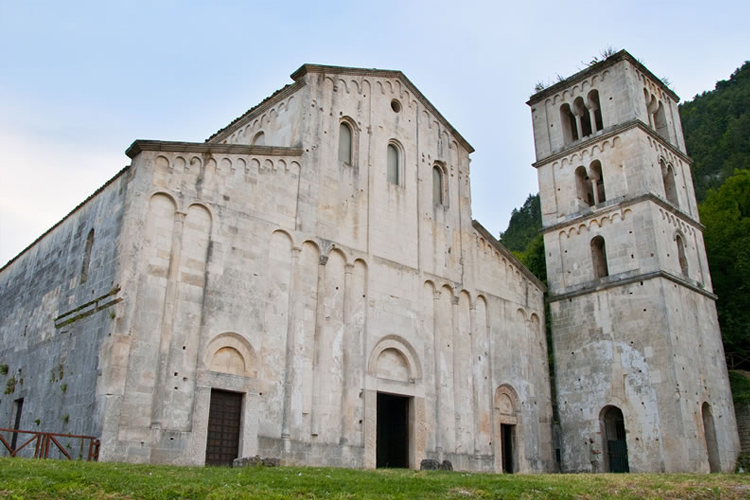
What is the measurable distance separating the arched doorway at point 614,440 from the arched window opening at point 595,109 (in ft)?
38.3

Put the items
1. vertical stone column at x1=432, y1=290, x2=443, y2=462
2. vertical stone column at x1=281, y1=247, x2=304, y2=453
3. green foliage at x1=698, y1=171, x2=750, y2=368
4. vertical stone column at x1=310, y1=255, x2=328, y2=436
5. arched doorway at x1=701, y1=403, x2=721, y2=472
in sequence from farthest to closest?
green foliage at x1=698, y1=171, x2=750, y2=368, arched doorway at x1=701, y1=403, x2=721, y2=472, vertical stone column at x1=432, y1=290, x2=443, y2=462, vertical stone column at x1=310, y1=255, x2=328, y2=436, vertical stone column at x1=281, y1=247, x2=304, y2=453

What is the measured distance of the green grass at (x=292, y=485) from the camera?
31.8ft

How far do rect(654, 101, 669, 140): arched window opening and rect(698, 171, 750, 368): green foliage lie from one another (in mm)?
7794

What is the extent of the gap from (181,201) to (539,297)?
15655mm

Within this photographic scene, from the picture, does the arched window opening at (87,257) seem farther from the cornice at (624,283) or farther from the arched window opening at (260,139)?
the cornice at (624,283)

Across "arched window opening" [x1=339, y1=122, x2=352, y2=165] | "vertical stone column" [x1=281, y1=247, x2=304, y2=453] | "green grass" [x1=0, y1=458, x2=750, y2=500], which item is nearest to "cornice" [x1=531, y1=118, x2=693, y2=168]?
"arched window opening" [x1=339, y1=122, x2=352, y2=165]

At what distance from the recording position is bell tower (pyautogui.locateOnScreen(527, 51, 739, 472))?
23.2 m

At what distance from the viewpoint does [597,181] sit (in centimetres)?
2802

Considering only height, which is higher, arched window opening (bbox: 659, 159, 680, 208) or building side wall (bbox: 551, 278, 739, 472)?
arched window opening (bbox: 659, 159, 680, 208)

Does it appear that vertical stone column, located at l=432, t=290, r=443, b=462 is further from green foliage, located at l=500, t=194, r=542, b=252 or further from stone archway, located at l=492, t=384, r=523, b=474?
green foliage, located at l=500, t=194, r=542, b=252

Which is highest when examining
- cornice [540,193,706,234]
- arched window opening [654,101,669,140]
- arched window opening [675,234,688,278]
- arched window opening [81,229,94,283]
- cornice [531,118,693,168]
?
arched window opening [654,101,669,140]

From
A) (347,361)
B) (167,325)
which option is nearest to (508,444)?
(347,361)

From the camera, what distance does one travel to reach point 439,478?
13875 mm

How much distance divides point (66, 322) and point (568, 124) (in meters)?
21.7
